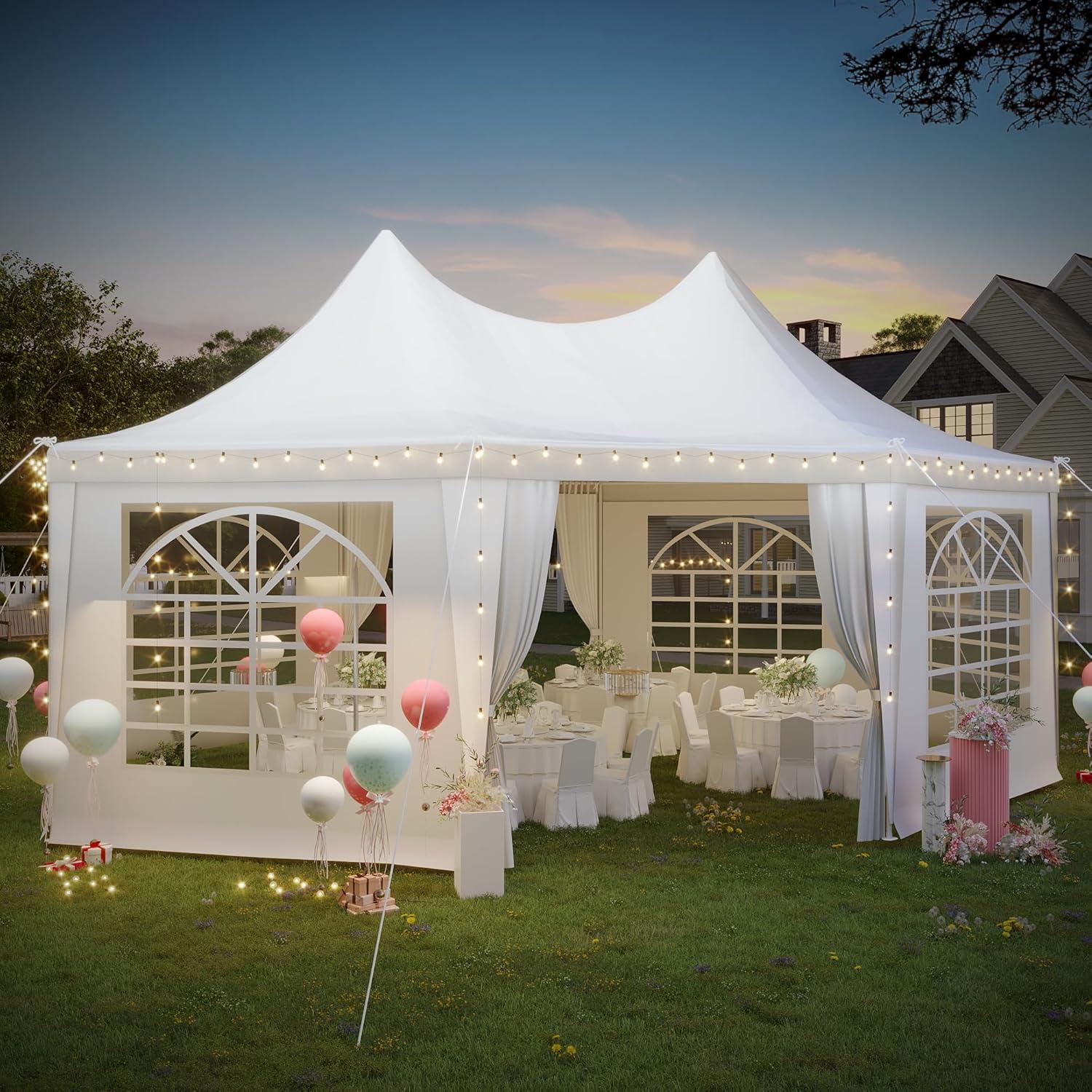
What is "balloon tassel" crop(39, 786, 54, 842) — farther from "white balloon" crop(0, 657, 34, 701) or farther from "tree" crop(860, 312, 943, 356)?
"tree" crop(860, 312, 943, 356)

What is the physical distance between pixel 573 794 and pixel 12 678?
13.6 ft

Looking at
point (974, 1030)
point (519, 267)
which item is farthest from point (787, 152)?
point (974, 1030)

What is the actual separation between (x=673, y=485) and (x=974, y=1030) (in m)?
8.76

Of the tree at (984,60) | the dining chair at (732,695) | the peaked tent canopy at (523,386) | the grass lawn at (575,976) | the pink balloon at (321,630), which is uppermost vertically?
the tree at (984,60)

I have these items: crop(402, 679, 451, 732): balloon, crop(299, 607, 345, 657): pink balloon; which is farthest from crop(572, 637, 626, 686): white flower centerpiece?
crop(402, 679, 451, 732): balloon

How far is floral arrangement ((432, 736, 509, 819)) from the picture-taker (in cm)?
717

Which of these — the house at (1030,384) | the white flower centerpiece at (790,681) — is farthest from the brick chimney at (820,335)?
the white flower centerpiece at (790,681)

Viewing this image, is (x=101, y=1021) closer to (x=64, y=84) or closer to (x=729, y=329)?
(x=729, y=329)

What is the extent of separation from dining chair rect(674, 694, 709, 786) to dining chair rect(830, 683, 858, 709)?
50.4 inches

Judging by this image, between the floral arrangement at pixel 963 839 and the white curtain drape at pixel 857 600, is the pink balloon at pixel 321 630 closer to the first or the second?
the white curtain drape at pixel 857 600

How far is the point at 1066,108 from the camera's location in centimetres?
674

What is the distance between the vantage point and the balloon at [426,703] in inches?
282

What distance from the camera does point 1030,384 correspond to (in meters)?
23.7

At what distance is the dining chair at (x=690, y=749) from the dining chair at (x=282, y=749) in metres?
3.49
